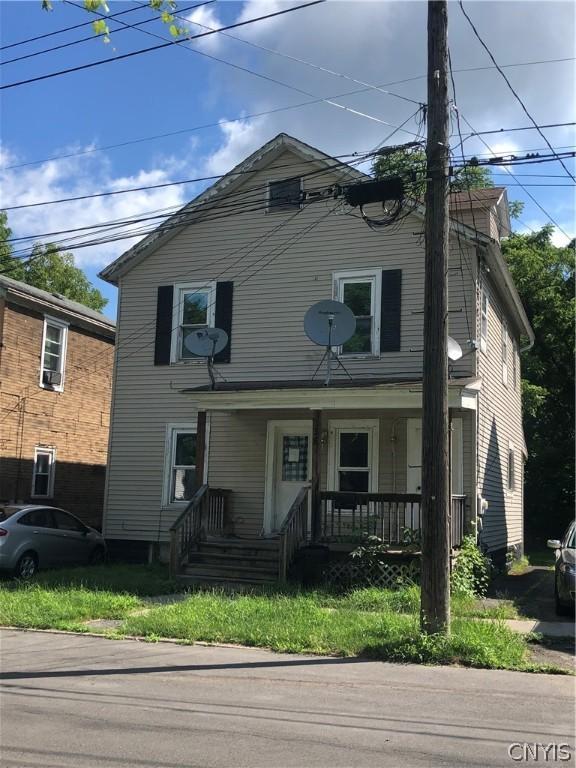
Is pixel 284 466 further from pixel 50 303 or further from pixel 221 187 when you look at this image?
pixel 50 303

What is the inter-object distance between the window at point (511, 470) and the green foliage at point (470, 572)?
604 cm

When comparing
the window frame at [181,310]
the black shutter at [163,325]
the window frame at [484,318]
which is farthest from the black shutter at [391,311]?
the black shutter at [163,325]

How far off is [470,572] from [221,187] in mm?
9709

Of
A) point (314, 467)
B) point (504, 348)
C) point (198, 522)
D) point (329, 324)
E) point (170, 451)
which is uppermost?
point (504, 348)

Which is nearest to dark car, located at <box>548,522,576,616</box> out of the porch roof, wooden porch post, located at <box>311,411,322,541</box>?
the porch roof

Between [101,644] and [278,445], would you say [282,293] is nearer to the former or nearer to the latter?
[278,445]

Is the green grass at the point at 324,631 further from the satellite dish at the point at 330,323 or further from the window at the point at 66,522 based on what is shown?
the window at the point at 66,522

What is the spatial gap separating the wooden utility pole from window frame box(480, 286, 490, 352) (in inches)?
247

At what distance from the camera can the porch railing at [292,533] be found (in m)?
11.9

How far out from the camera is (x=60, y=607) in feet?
32.8

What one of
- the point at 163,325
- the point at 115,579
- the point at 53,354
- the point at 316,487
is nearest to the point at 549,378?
the point at 163,325

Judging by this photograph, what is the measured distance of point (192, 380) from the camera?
51.3 ft

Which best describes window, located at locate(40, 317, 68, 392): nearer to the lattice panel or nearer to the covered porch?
the covered porch

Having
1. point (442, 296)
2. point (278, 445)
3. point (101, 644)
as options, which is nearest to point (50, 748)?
point (101, 644)
